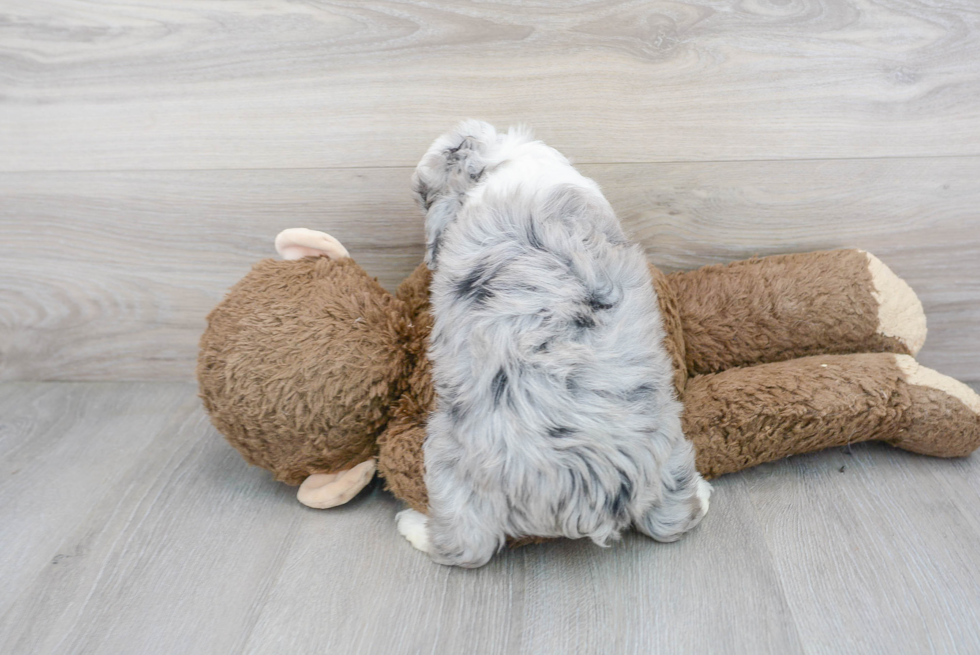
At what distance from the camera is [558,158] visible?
89 centimetres

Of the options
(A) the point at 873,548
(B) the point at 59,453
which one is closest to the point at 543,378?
(A) the point at 873,548

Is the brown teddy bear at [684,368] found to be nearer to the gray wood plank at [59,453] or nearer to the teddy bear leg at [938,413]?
the teddy bear leg at [938,413]

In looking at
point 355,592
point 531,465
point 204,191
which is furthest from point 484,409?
point 204,191

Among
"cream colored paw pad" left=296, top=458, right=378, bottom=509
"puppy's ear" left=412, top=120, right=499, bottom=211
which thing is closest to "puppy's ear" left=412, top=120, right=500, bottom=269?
"puppy's ear" left=412, top=120, right=499, bottom=211

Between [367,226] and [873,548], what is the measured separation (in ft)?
2.71

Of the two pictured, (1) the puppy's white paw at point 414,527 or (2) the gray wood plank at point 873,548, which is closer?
(2) the gray wood plank at point 873,548

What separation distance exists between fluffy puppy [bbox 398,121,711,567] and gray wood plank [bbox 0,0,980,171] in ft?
0.77

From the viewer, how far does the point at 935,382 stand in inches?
37.6

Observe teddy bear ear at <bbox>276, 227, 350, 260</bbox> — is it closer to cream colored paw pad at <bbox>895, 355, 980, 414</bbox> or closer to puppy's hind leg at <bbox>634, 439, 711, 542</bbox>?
puppy's hind leg at <bbox>634, 439, 711, 542</bbox>

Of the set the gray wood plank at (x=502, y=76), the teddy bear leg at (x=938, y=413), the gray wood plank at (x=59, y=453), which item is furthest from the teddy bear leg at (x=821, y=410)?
the gray wood plank at (x=59, y=453)

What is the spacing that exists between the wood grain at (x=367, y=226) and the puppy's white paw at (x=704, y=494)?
0.36 metres

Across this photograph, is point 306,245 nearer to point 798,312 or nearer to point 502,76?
point 502,76

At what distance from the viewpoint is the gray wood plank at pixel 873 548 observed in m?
0.75

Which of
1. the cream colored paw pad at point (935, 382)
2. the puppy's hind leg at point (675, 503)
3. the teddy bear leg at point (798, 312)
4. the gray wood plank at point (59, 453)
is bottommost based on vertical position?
the gray wood plank at point (59, 453)
